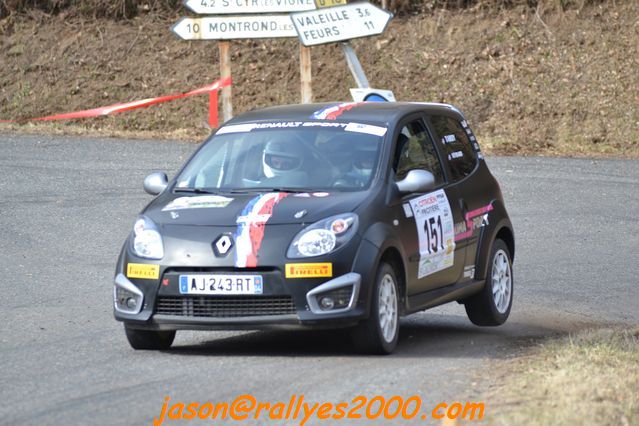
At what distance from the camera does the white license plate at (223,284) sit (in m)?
8.70

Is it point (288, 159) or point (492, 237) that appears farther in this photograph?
point (492, 237)

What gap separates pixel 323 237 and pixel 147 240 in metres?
1.19

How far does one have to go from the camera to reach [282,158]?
9.81m

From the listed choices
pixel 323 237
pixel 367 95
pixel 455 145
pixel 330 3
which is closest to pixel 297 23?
pixel 330 3

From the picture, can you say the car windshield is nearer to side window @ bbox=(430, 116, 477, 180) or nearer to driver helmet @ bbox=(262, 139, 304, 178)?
driver helmet @ bbox=(262, 139, 304, 178)

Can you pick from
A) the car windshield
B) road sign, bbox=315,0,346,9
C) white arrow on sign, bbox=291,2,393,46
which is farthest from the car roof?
road sign, bbox=315,0,346,9

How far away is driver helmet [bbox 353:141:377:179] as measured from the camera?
31.4 feet

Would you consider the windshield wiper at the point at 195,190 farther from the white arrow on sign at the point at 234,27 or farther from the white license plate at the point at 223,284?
the white arrow on sign at the point at 234,27

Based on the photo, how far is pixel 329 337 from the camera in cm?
1002

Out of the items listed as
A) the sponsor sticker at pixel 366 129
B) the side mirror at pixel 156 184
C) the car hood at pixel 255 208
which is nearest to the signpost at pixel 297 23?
the sponsor sticker at pixel 366 129

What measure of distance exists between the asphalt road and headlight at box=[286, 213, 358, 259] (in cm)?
69

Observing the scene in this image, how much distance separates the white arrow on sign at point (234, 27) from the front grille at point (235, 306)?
11.4 m

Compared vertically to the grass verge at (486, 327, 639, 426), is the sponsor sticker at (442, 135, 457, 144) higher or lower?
higher

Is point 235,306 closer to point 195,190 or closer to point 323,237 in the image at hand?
point 323,237
